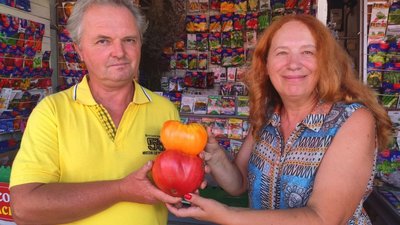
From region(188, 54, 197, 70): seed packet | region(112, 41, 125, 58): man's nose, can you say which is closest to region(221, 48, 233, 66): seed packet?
region(188, 54, 197, 70): seed packet

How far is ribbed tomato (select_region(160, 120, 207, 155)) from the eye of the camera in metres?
1.41

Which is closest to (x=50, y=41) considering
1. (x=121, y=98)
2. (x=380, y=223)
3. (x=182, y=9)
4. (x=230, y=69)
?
(x=182, y=9)

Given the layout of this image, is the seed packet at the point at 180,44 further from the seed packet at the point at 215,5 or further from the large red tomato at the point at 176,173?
the large red tomato at the point at 176,173

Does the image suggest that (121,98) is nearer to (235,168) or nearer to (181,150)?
(181,150)

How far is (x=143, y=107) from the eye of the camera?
1.67 metres

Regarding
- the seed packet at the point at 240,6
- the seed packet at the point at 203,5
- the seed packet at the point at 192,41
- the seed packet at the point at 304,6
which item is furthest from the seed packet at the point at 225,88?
the seed packet at the point at 304,6

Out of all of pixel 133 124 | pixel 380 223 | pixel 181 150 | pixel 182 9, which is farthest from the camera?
pixel 182 9

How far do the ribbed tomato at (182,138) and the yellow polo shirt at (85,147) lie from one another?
0.59 feet

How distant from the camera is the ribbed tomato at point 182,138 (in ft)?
4.64

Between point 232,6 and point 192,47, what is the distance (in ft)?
2.66

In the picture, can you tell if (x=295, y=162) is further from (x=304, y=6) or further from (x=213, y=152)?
(x=304, y=6)

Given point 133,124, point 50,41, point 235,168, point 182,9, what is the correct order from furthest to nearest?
point 182,9, point 50,41, point 235,168, point 133,124

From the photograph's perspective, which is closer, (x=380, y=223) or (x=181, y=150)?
(x=181, y=150)

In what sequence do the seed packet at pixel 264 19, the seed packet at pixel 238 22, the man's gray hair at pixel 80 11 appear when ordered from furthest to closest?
1. the seed packet at pixel 238 22
2. the seed packet at pixel 264 19
3. the man's gray hair at pixel 80 11
